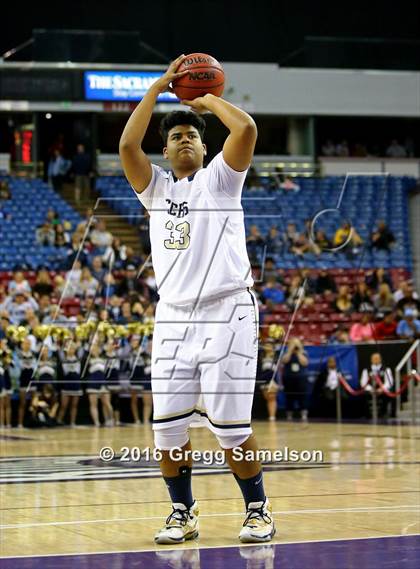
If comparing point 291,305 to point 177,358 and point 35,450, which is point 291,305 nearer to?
point 35,450

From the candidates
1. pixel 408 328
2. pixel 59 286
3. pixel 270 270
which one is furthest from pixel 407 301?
pixel 59 286

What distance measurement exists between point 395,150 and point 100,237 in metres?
13.7

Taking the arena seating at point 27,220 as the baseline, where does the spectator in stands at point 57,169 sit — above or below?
above

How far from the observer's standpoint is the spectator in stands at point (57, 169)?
2719cm

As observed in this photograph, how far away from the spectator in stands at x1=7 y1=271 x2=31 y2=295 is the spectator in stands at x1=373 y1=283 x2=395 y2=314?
643 centimetres

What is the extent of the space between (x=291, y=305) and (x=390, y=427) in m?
4.31

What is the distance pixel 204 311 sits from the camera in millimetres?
5375

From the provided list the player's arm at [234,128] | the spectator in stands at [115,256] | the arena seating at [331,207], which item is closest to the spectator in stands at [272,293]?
the arena seating at [331,207]

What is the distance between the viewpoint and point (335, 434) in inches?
573

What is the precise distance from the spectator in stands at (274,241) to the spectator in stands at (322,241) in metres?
0.81

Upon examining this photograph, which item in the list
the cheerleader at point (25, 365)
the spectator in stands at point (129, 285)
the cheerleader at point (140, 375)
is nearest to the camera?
the cheerleader at point (25, 365)

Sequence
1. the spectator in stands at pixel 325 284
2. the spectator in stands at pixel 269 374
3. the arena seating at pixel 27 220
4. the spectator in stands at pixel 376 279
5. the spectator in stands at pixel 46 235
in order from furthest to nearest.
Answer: the spectator in stands at pixel 46 235 < the arena seating at pixel 27 220 < the spectator in stands at pixel 376 279 < the spectator in stands at pixel 325 284 < the spectator in stands at pixel 269 374

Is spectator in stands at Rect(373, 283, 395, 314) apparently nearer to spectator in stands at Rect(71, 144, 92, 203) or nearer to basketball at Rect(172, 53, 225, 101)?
spectator in stands at Rect(71, 144, 92, 203)

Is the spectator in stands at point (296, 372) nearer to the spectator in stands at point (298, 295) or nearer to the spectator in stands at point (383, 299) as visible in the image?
the spectator in stands at point (298, 295)
